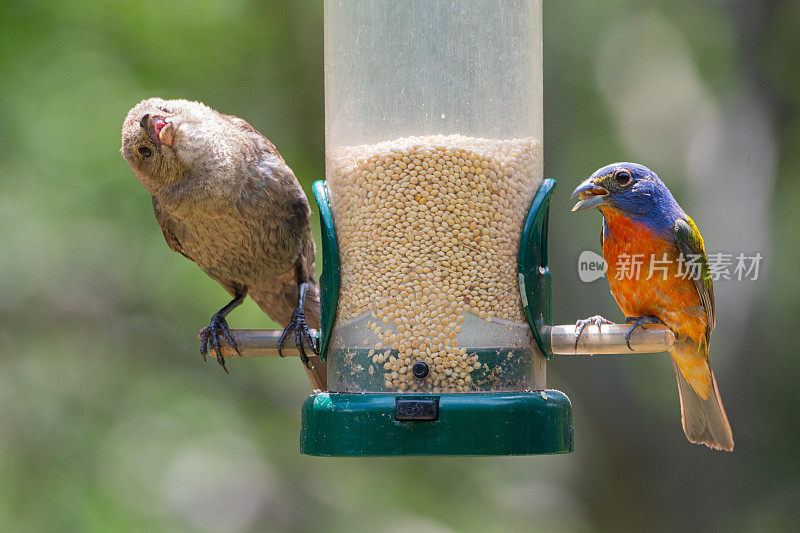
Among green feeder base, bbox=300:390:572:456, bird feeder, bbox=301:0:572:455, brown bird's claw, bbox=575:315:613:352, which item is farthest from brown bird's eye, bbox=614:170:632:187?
green feeder base, bbox=300:390:572:456

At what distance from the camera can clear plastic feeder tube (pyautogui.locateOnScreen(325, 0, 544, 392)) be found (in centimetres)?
433

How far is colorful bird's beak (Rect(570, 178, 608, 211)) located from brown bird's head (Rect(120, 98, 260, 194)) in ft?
6.03

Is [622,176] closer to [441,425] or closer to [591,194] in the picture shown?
[591,194]

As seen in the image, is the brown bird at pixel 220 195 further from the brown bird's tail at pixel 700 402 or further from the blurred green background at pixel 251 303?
the blurred green background at pixel 251 303

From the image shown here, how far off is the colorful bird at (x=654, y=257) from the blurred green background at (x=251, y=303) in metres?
3.04

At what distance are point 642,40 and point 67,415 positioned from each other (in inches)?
261

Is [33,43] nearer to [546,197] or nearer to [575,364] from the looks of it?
[575,364]

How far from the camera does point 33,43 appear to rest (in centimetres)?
968

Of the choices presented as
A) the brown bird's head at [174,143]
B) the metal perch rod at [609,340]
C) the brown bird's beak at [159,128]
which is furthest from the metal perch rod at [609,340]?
the brown bird's beak at [159,128]

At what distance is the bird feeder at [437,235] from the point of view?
168 inches

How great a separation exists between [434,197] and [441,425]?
3.22 feet

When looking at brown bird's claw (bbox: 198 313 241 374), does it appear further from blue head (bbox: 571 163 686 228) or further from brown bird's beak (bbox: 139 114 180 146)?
blue head (bbox: 571 163 686 228)

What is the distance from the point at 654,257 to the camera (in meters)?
5.30

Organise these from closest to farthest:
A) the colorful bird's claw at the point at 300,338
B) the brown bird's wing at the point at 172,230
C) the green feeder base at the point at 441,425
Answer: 1. the green feeder base at the point at 441,425
2. the colorful bird's claw at the point at 300,338
3. the brown bird's wing at the point at 172,230
